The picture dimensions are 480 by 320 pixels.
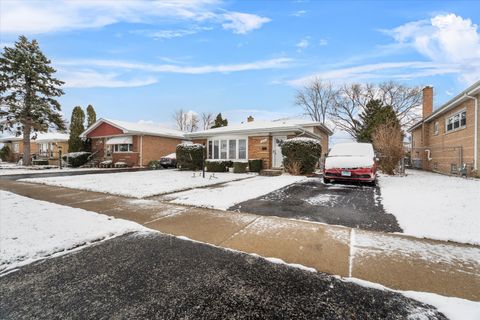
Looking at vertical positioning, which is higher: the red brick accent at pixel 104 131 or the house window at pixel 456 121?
the red brick accent at pixel 104 131

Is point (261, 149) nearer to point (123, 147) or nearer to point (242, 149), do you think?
point (242, 149)

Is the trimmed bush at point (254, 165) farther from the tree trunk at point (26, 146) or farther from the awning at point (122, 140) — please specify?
the tree trunk at point (26, 146)

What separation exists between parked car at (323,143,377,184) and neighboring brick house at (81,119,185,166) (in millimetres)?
16527

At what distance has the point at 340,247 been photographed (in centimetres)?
325

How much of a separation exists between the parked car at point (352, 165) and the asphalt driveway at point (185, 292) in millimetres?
7157

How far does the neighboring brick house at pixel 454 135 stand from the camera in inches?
418

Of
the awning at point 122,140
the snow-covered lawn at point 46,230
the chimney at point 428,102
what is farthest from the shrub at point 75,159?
the chimney at point 428,102

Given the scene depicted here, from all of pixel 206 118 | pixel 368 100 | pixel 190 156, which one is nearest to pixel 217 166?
pixel 190 156

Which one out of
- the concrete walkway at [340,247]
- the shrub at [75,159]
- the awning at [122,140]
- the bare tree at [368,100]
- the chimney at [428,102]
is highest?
the bare tree at [368,100]

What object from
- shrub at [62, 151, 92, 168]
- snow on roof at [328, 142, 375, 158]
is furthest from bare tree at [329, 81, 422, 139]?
shrub at [62, 151, 92, 168]

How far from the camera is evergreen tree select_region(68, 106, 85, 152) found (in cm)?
2350

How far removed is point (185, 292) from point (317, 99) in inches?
1488

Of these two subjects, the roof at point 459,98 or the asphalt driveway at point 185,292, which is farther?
the roof at point 459,98

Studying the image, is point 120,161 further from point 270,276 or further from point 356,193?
point 270,276
